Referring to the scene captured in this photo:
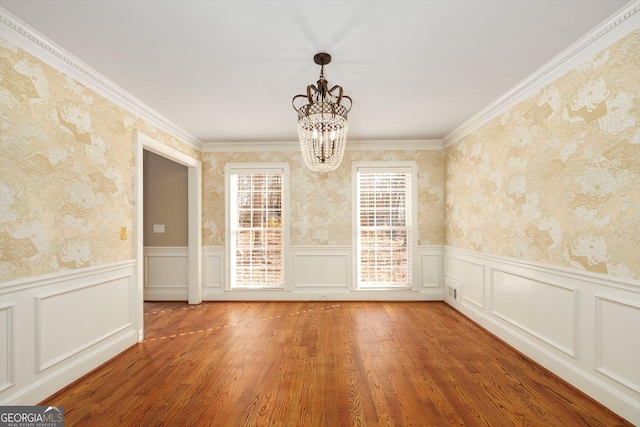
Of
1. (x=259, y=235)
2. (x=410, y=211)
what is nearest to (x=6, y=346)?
(x=259, y=235)

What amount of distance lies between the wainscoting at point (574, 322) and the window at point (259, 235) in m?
3.02

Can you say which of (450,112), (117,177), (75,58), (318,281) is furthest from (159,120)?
(450,112)

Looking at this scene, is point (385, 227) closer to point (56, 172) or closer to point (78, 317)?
point (78, 317)

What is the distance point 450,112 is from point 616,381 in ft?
9.43

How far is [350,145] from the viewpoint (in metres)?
4.89

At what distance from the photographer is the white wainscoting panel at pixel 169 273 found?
16.2 feet

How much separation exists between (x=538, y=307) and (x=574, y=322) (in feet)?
1.32

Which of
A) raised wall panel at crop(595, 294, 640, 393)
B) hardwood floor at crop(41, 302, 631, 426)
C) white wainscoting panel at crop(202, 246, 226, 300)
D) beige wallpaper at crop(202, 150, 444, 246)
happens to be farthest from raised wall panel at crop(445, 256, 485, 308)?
white wainscoting panel at crop(202, 246, 226, 300)

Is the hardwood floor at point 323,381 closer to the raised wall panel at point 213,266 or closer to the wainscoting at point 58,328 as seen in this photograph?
the wainscoting at point 58,328

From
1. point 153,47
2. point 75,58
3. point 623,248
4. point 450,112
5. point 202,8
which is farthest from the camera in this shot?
point 450,112

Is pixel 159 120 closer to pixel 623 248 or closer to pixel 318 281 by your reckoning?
pixel 318 281

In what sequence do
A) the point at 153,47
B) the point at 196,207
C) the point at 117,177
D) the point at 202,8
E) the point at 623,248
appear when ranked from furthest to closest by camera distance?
the point at 196,207 < the point at 117,177 < the point at 153,47 < the point at 623,248 < the point at 202,8

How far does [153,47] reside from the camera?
7.29ft

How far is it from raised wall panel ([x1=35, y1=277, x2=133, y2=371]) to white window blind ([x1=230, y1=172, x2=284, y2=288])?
1.94 m
